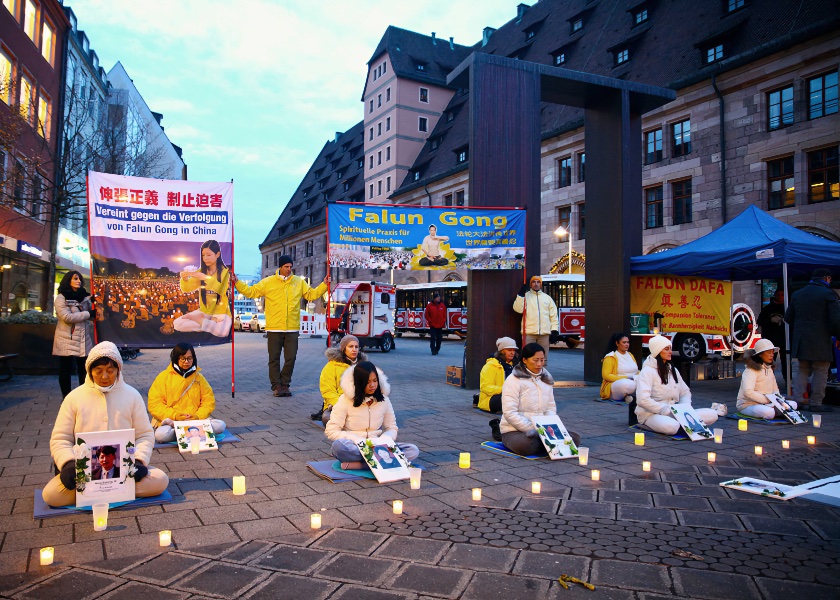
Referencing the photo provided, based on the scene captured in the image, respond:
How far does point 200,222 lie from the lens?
9633mm

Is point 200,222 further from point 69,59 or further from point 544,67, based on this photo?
point 69,59

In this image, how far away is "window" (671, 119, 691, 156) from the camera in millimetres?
27453

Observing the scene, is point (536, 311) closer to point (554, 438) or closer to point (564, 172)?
point (554, 438)

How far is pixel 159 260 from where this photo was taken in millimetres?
9344

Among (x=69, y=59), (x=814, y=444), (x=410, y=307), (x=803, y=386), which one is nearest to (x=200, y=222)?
(x=814, y=444)

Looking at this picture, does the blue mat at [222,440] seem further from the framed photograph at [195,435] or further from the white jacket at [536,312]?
the white jacket at [536,312]

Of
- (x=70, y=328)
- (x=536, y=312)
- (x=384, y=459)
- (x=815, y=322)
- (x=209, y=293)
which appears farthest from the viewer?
(x=536, y=312)

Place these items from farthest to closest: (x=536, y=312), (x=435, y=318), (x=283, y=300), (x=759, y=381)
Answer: (x=435, y=318) → (x=536, y=312) → (x=283, y=300) → (x=759, y=381)

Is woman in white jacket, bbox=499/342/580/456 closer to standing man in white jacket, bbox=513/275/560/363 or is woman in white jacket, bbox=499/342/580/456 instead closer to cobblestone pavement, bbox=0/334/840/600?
cobblestone pavement, bbox=0/334/840/600

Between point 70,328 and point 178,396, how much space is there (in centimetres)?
324

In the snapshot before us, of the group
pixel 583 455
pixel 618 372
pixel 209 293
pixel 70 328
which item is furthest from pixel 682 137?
pixel 70 328

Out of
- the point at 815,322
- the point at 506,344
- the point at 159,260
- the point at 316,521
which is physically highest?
the point at 159,260

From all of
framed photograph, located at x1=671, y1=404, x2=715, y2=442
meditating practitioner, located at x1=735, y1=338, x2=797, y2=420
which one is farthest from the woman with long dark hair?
meditating practitioner, located at x1=735, y1=338, x2=797, y2=420

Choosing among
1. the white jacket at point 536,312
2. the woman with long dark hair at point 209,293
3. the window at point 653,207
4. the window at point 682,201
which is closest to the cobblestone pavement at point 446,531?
the woman with long dark hair at point 209,293
